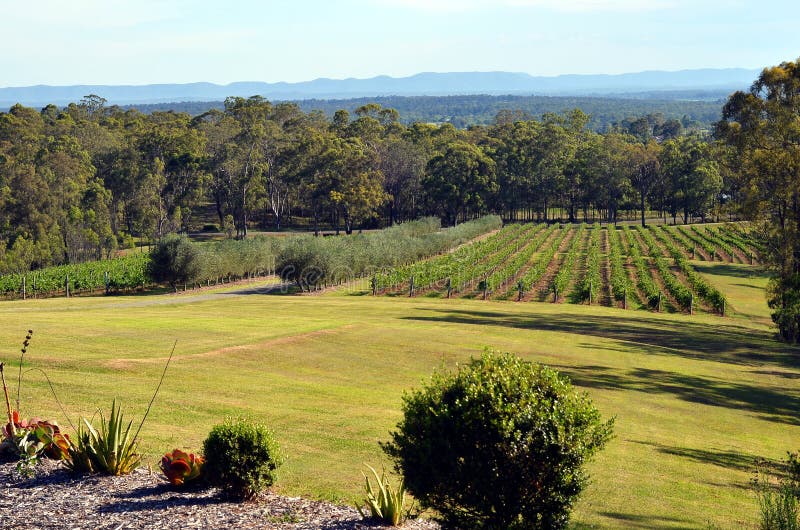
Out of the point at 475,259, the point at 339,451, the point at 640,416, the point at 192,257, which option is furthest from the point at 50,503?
the point at 475,259

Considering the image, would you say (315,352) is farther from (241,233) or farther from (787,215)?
(241,233)

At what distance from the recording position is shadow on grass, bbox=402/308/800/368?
1372 inches

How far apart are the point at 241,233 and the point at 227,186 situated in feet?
24.9

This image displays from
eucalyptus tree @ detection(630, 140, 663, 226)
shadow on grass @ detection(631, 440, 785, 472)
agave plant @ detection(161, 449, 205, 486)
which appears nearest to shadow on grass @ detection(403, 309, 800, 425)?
shadow on grass @ detection(631, 440, 785, 472)

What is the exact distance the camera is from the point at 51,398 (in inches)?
733

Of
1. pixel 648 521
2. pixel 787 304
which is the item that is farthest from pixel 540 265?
pixel 648 521

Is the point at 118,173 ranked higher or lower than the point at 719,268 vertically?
higher

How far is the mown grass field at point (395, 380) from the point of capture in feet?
50.9

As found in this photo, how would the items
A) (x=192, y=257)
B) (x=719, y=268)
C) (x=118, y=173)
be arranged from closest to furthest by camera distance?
(x=192, y=257) < (x=719, y=268) < (x=118, y=173)

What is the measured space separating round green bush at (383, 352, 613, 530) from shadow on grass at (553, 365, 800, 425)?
52.2 feet

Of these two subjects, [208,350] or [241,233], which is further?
[241,233]

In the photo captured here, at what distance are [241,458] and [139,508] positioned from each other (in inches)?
67.2

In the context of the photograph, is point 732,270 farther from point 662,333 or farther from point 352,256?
point 662,333

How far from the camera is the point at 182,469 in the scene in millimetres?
12516
